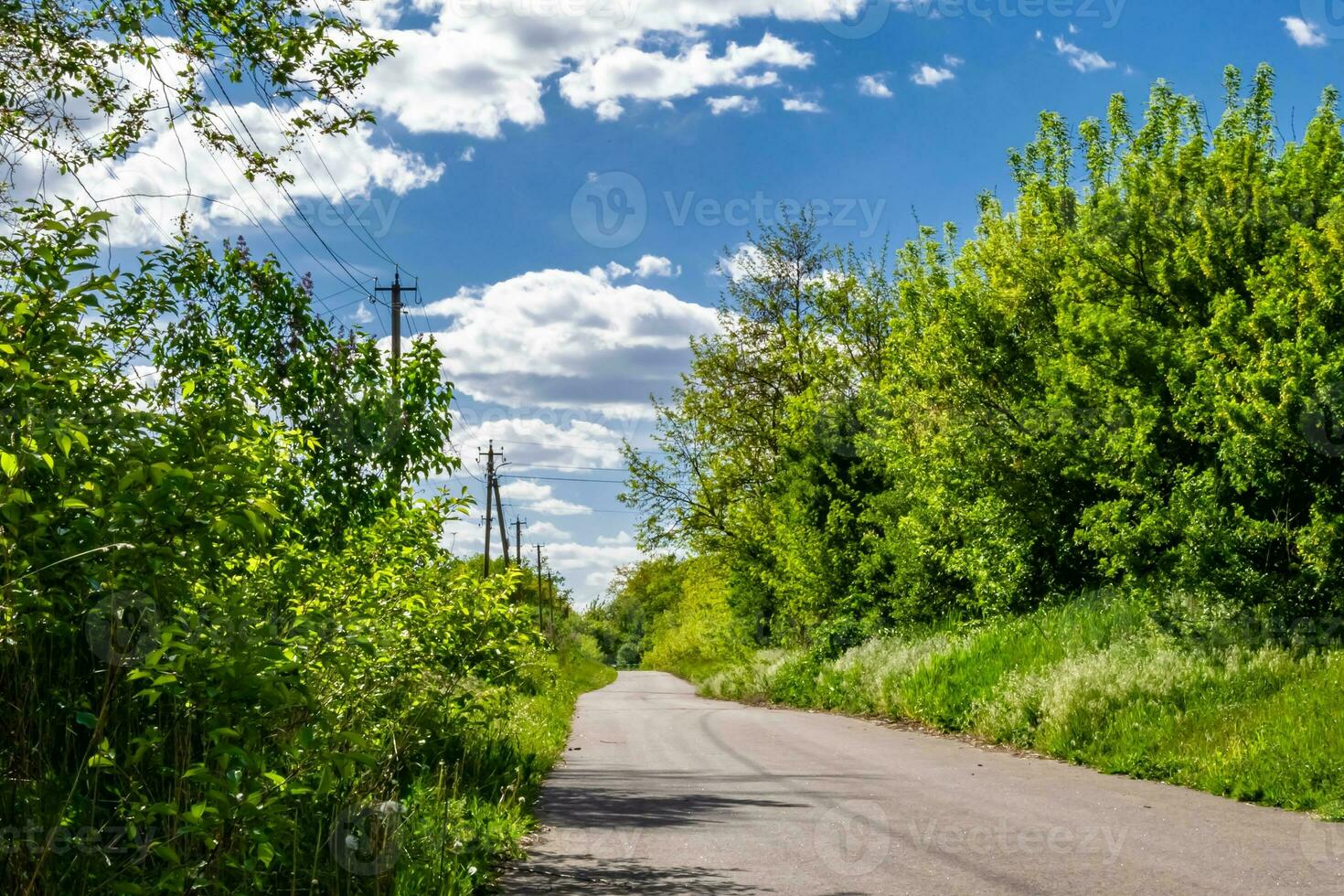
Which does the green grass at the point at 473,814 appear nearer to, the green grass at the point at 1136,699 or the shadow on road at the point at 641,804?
the shadow on road at the point at 641,804

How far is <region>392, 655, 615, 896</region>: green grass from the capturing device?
21.5 ft

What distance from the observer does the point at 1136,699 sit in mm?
13438

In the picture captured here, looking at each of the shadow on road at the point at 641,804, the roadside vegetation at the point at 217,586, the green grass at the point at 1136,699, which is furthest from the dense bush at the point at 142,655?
the green grass at the point at 1136,699

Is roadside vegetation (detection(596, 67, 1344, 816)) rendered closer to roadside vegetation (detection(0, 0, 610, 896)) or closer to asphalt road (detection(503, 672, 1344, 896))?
asphalt road (detection(503, 672, 1344, 896))

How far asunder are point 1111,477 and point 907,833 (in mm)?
9938

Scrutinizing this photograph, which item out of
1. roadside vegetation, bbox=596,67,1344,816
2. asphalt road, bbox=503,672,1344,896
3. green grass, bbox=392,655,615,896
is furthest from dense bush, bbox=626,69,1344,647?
green grass, bbox=392,655,615,896

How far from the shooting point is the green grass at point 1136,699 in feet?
33.5

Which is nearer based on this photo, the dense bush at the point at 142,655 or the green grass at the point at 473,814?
the dense bush at the point at 142,655

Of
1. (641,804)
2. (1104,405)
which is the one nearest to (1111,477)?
(1104,405)

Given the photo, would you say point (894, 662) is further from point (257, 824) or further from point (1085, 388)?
point (257, 824)

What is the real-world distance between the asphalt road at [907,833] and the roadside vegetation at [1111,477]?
44.1 inches

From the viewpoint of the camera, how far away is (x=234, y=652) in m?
4.20

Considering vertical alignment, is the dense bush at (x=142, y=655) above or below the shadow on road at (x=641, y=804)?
above

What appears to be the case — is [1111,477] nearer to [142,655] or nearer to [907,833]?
[907,833]
